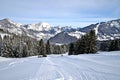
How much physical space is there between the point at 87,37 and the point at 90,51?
4680mm

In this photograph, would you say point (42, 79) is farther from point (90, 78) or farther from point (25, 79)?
point (90, 78)

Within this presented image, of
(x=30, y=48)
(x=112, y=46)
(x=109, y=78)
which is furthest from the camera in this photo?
(x=30, y=48)

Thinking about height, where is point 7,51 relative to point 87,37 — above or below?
below

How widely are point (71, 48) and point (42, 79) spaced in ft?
219

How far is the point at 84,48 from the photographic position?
57156mm

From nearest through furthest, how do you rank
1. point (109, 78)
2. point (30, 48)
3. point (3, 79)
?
point (109, 78)
point (3, 79)
point (30, 48)

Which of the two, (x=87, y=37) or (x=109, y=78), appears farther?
(x=87, y=37)

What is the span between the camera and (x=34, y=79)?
37.6 feet

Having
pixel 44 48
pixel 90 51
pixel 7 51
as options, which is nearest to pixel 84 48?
pixel 90 51

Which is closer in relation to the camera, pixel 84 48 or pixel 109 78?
pixel 109 78

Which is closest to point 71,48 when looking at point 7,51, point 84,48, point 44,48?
point 44,48

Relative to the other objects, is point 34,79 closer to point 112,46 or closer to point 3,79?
point 3,79

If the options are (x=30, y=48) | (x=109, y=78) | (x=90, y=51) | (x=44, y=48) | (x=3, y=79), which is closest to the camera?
(x=109, y=78)

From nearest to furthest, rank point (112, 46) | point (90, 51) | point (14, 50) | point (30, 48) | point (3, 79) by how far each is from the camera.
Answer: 1. point (3, 79)
2. point (90, 51)
3. point (112, 46)
4. point (14, 50)
5. point (30, 48)
